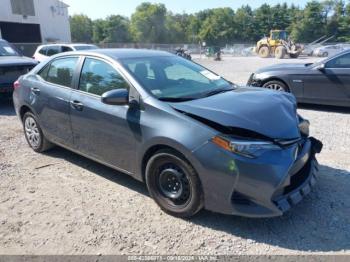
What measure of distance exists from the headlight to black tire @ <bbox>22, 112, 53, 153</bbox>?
10.7 ft

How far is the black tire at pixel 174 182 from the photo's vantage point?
10.8 feet

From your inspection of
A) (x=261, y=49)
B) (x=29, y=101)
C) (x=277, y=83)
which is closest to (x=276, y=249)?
(x=29, y=101)

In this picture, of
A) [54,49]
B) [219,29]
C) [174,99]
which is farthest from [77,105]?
[219,29]

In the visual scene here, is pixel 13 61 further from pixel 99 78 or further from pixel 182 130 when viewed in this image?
pixel 182 130

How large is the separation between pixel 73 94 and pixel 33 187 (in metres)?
1.29

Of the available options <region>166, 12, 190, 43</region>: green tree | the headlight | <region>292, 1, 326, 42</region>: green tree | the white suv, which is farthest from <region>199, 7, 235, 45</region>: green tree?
the headlight

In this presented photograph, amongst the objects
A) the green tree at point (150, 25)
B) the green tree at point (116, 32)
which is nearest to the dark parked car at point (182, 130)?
the green tree at point (116, 32)

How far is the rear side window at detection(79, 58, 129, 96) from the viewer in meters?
3.96

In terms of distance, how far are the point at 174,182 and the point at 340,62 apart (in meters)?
5.94

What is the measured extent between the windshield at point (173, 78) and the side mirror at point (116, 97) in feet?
0.80

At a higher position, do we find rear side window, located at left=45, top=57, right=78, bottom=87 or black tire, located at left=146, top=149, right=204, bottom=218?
rear side window, located at left=45, top=57, right=78, bottom=87

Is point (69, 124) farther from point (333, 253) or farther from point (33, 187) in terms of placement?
point (333, 253)

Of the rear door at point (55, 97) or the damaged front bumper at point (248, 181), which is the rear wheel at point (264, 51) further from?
the damaged front bumper at point (248, 181)

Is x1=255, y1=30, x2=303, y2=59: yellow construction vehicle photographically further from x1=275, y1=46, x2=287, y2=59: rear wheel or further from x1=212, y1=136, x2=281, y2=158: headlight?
x1=212, y1=136, x2=281, y2=158: headlight
